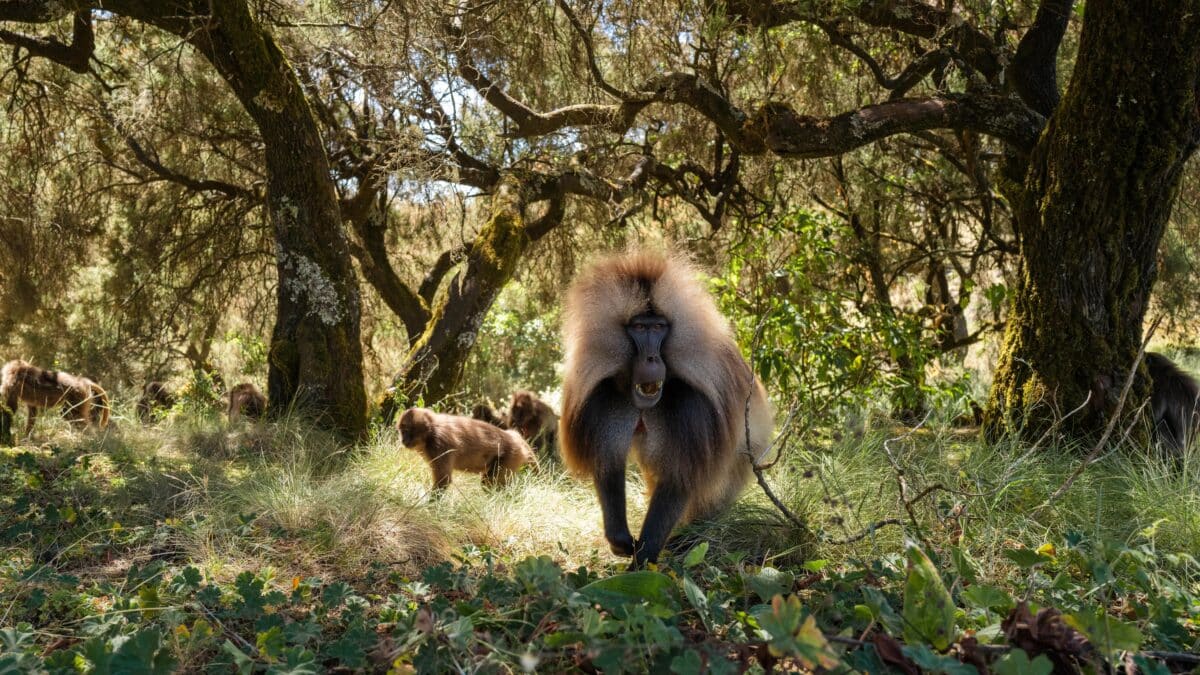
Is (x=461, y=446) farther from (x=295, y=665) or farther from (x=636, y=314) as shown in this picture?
(x=295, y=665)

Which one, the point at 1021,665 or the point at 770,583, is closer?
the point at 1021,665

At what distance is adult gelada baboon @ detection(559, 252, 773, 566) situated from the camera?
12.8 feet

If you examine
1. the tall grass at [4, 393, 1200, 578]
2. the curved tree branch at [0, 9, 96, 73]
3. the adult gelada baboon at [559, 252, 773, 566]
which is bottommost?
the tall grass at [4, 393, 1200, 578]

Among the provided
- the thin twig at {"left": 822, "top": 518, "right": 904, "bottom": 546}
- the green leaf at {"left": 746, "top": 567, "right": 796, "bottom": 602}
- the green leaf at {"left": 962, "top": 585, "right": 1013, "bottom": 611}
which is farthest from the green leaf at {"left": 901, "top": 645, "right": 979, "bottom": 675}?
the thin twig at {"left": 822, "top": 518, "right": 904, "bottom": 546}

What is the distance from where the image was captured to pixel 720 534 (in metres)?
4.34

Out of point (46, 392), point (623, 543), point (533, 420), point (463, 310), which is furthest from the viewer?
point (533, 420)

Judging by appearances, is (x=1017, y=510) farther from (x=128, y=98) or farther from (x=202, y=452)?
(x=128, y=98)

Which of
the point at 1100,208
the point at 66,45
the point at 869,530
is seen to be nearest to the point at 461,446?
the point at 869,530

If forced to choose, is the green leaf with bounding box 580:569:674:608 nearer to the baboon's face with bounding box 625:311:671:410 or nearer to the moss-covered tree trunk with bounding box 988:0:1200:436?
the baboon's face with bounding box 625:311:671:410

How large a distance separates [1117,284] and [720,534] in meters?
3.16

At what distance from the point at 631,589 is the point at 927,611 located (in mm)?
821

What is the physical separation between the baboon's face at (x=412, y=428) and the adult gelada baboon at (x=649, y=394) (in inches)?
99.1

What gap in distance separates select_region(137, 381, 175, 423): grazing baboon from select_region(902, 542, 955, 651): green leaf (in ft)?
26.7

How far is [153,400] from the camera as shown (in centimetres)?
952
